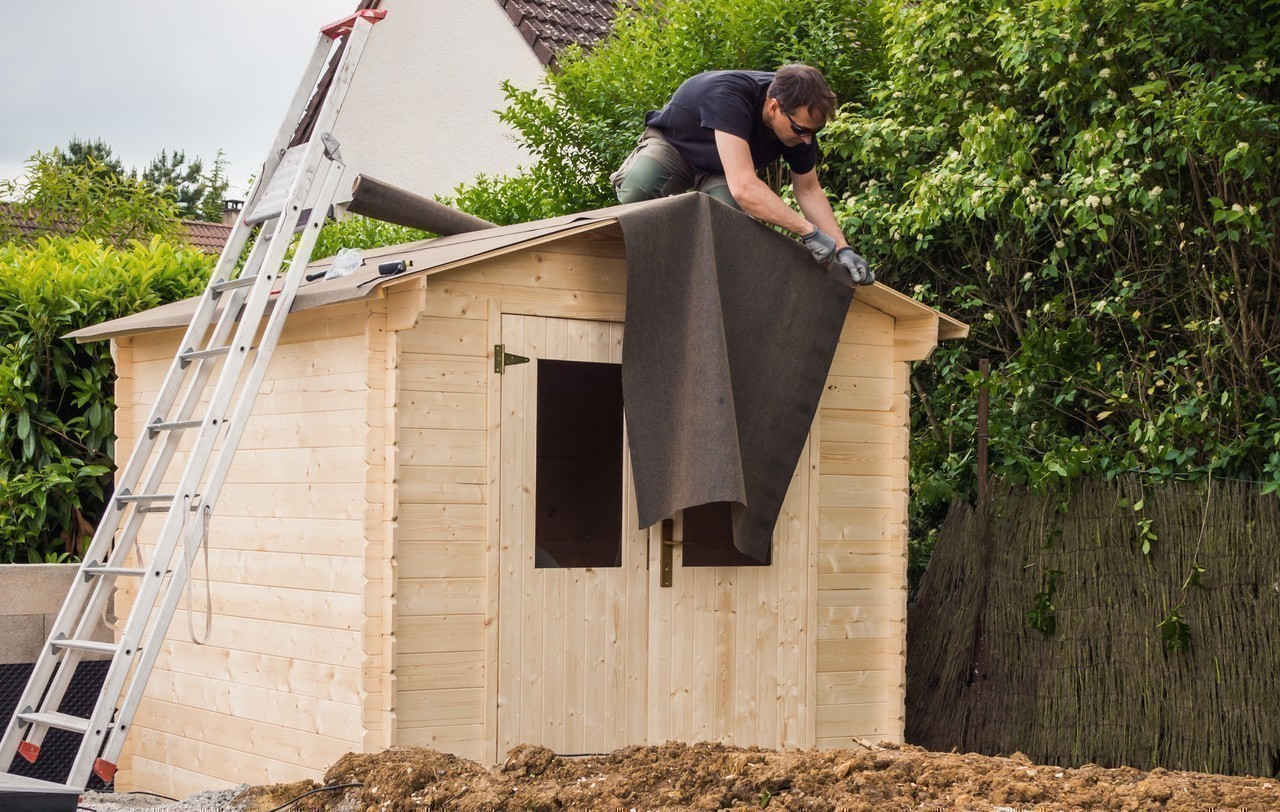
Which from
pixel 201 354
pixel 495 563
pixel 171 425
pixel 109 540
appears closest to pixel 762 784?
pixel 495 563

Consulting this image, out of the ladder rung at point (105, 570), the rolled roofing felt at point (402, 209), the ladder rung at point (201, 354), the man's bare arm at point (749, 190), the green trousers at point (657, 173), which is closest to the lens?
the ladder rung at point (105, 570)

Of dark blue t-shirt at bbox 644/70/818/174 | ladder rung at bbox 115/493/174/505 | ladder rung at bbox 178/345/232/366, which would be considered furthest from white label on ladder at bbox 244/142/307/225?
dark blue t-shirt at bbox 644/70/818/174

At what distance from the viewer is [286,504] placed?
5898 mm

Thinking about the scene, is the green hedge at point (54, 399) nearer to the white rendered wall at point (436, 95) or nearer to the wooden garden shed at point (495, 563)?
the wooden garden shed at point (495, 563)

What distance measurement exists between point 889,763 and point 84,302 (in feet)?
18.1

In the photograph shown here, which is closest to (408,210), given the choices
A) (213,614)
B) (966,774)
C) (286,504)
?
(286,504)

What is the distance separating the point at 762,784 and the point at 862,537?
8.87 ft

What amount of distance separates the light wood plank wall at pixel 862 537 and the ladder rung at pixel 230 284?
2652mm

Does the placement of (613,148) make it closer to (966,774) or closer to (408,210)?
(408,210)

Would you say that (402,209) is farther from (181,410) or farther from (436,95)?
(436,95)

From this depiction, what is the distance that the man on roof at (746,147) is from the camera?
6031 mm

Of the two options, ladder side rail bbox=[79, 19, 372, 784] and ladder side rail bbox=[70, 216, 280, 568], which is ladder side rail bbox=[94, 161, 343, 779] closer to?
ladder side rail bbox=[79, 19, 372, 784]

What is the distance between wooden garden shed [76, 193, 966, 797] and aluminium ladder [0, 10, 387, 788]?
Result: 0.26 m

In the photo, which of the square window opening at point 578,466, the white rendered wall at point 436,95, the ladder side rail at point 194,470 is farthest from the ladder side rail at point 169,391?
the white rendered wall at point 436,95
